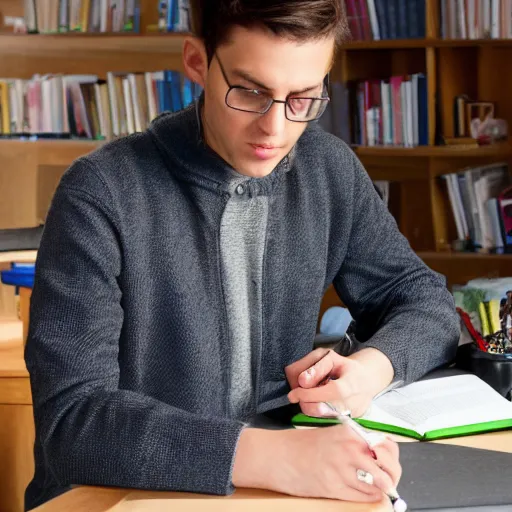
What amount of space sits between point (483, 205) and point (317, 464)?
272 cm

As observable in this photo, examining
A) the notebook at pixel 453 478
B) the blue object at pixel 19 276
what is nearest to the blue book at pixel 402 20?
the blue object at pixel 19 276

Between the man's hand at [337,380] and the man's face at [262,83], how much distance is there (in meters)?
0.29

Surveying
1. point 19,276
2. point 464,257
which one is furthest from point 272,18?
point 464,257

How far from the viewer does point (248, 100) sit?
123 cm

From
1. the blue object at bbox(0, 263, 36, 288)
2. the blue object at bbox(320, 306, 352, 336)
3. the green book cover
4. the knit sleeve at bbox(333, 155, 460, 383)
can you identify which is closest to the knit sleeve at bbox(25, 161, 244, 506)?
the green book cover

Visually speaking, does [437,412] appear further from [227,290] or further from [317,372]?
[227,290]

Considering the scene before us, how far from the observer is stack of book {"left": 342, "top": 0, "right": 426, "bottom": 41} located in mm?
3609

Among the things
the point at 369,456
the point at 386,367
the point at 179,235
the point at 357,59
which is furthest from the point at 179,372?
the point at 357,59

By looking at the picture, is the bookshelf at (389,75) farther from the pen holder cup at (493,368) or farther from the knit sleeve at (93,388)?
the knit sleeve at (93,388)

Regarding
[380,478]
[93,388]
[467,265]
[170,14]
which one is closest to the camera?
[380,478]

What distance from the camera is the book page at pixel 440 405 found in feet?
4.21

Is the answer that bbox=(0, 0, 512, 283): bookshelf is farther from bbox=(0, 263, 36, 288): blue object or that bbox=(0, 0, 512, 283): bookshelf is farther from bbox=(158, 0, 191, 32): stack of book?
bbox=(0, 263, 36, 288): blue object

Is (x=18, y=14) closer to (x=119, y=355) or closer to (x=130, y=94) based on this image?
(x=130, y=94)

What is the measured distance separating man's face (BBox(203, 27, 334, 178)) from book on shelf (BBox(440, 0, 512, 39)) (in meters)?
2.42
